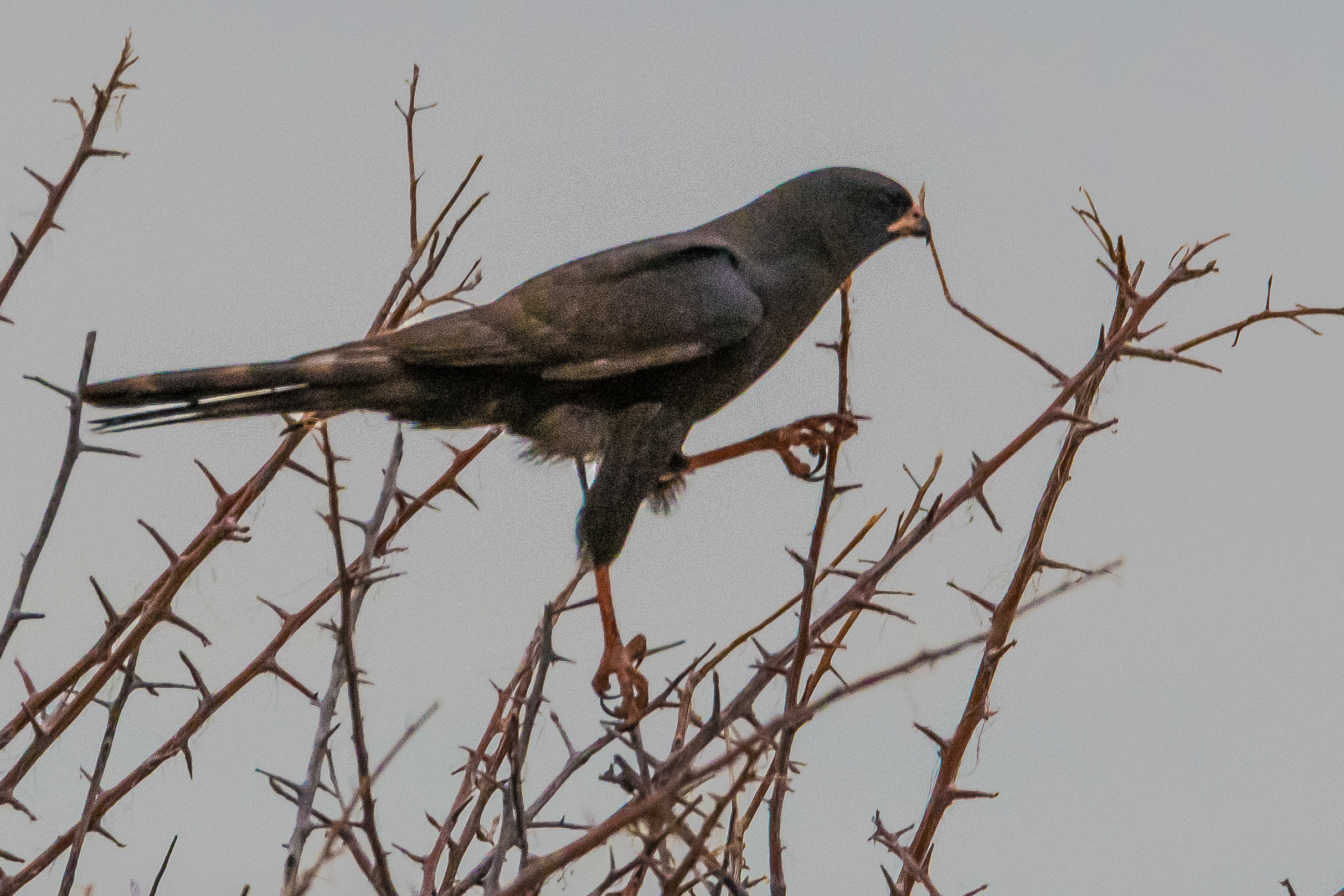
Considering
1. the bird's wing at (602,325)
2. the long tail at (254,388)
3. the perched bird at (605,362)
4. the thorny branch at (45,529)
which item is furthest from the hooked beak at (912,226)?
the thorny branch at (45,529)

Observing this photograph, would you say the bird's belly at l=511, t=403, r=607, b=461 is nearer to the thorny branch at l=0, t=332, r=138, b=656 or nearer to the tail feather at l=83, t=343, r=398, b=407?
the tail feather at l=83, t=343, r=398, b=407

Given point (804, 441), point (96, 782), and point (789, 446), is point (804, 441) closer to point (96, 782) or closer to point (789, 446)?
point (789, 446)

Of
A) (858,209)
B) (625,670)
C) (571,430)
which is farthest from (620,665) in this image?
(858,209)

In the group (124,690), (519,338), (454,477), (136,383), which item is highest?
(519,338)

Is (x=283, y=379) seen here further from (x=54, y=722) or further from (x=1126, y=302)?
(x=1126, y=302)

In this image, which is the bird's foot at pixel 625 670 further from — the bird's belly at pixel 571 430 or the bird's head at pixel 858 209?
the bird's head at pixel 858 209

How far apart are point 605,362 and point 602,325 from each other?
111 millimetres

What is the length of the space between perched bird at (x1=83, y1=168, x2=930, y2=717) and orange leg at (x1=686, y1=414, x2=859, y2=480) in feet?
0.13

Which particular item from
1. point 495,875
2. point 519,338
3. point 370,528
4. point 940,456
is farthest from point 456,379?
point 495,875

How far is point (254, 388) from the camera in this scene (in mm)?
3703

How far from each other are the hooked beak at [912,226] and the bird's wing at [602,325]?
584mm

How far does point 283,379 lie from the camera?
375 cm

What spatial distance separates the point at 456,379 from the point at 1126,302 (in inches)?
78.0

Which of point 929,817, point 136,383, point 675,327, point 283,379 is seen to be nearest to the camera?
point 929,817
